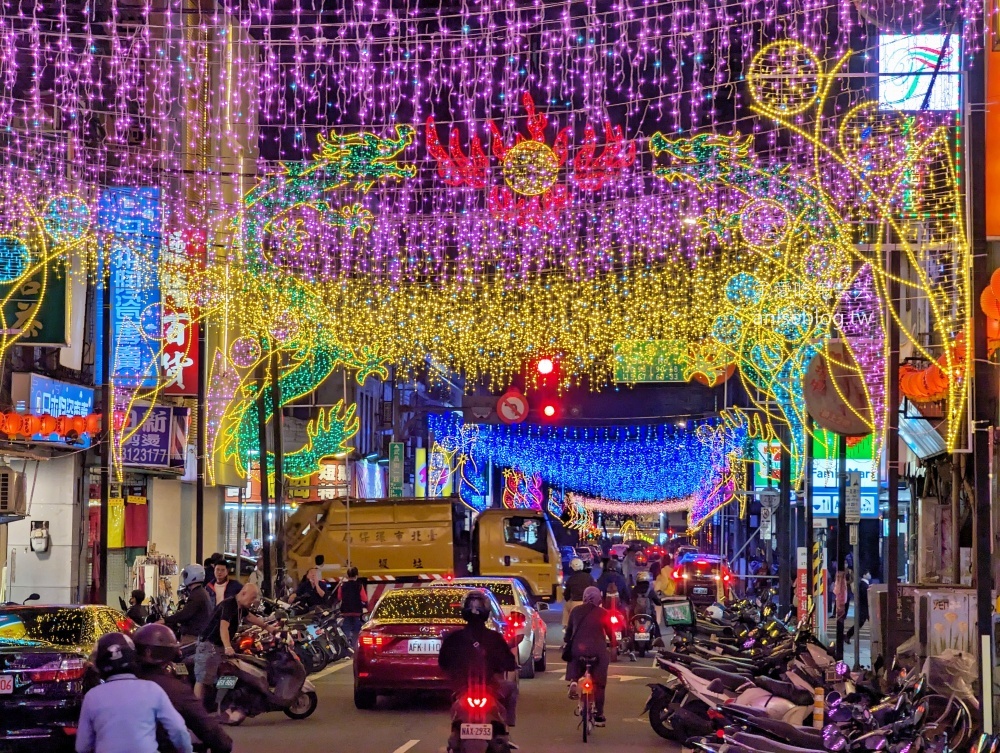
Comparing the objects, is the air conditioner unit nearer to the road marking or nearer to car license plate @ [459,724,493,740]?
the road marking

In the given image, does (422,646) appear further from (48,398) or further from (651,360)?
(651,360)

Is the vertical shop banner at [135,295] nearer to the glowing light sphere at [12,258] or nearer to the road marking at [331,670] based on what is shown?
the glowing light sphere at [12,258]

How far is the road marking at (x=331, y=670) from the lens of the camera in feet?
74.1

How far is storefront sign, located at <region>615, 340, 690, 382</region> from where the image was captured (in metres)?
38.7

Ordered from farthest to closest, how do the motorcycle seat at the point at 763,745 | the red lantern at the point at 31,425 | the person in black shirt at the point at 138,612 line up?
the red lantern at the point at 31,425
the person in black shirt at the point at 138,612
the motorcycle seat at the point at 763,745

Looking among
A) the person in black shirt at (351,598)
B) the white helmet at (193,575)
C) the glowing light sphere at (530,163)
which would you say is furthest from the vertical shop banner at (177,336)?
the white helmet at (193,575)

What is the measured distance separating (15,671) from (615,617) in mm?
15047

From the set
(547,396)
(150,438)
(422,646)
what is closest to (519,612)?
(422,646)

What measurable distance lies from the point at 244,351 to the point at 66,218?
12.4 m

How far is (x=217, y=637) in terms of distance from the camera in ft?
50.4

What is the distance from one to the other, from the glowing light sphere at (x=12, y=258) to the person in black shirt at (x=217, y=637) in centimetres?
1085

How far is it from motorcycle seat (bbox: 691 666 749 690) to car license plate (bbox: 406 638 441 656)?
3.67 m

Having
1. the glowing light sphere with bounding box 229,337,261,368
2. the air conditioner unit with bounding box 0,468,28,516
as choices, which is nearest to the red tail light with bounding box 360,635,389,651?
the air conditioner unit with bounding box 0,468,28,516

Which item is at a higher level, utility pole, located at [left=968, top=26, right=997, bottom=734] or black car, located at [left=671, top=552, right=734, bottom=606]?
utility pole, located at [left=968, top=26, right=997, bottom=734]
